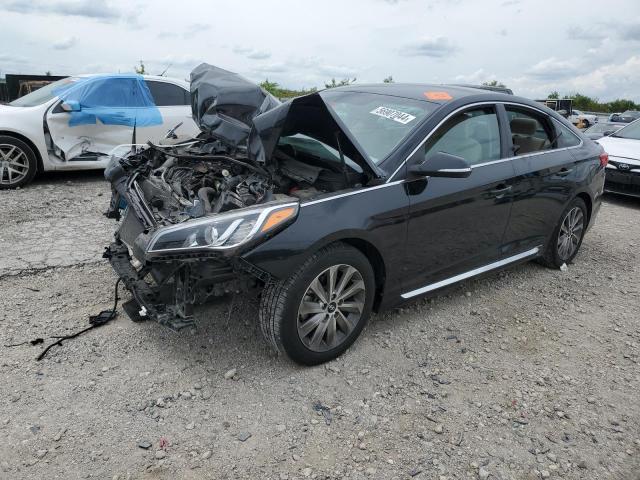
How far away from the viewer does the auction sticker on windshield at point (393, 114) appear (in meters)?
3.67

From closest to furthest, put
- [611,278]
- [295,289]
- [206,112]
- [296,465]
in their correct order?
[296,465] → [295,289] → [206,112] → [611,278]

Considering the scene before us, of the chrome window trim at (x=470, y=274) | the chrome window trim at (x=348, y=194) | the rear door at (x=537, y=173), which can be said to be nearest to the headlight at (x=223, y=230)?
the chrome window trim at (x=348, y=194)

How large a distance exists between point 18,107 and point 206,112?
4426 millimetres

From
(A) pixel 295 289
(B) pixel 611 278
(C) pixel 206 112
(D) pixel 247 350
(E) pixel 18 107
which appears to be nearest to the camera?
(A) pixel 295 289

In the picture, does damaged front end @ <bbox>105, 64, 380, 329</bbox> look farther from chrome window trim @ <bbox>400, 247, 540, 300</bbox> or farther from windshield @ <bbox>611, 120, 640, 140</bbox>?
windshield @ <bbox>611, 120, 640, 140</bbox>

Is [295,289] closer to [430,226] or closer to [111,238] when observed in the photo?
[430,226]

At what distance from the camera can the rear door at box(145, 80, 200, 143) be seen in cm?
794

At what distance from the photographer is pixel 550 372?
341 centimetres

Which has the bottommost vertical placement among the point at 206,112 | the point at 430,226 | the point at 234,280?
the point at 234,280

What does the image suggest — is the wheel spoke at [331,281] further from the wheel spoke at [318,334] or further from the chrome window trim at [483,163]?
the chrome window trim at [483,163]

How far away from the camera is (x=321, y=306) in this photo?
315cm

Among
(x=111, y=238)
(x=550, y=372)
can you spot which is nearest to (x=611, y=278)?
(x=550, y=372)

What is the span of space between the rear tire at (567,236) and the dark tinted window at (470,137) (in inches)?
51.2

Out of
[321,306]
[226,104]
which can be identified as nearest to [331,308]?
[321,306]
